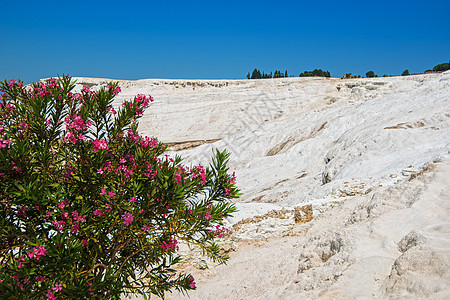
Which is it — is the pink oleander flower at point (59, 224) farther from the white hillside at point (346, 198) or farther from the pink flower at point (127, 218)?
the white hillside at point (346, 198)

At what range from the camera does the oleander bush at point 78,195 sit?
145 inches

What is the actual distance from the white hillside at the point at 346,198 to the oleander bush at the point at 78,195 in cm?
231

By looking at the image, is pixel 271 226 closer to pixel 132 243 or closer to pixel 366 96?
pixel 132 243

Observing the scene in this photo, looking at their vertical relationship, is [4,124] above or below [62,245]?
above

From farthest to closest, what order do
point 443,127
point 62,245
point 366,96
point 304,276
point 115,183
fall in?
point 366,96, point 443,127, point 304,276, point 115,183, point 62,245

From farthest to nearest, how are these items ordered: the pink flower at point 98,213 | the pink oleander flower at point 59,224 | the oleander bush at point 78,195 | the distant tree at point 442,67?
the distant tree at point 442,67
the pink flower at point 98,213
the pink oleander flower at point 59,224
the oleander bush at point 78,195

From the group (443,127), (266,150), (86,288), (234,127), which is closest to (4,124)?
(86,288)

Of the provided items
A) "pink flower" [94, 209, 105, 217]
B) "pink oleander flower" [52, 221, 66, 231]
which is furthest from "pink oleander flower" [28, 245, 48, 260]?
"pink flower" [94, 209, 105, 217]

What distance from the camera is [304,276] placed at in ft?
18.4

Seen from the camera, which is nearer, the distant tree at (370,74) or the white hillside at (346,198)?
the white hillside at (346,198)

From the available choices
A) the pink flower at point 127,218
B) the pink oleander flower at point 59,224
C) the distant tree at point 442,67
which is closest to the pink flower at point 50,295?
the pink oleander flower at point 59,224

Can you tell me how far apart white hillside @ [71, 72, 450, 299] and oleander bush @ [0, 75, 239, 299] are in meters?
2.31

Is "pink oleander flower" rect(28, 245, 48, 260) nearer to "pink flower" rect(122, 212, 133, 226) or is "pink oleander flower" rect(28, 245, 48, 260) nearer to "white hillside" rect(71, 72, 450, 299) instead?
"pink flower" rect(122, 212, 133, 226)

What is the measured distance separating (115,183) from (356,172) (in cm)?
1312
